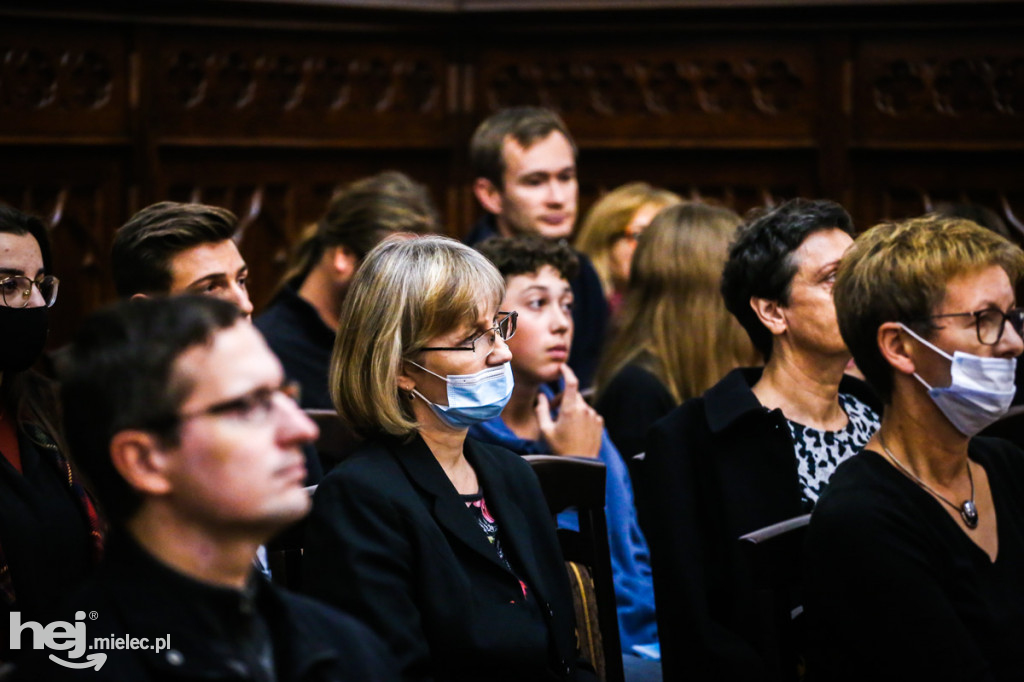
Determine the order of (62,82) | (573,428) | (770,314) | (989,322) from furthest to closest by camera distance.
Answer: (62,82) → (573,428) → (770,314) → (989,322)

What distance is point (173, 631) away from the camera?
152 cm

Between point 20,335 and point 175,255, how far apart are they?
1.70 feet

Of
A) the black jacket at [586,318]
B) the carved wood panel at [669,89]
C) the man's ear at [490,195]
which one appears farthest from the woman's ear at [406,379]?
the carved wood panel at [669,89]

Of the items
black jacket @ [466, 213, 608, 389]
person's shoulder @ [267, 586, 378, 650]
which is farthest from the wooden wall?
person's shoulder @ [267, 586, 378, 650]

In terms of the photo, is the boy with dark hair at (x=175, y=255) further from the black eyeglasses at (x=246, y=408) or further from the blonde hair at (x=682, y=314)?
the black eyeglasses at (x=246, y=408)

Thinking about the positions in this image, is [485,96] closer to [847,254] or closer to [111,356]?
[847,254]

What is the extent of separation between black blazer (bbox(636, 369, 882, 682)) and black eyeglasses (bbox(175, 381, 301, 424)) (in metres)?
1.36

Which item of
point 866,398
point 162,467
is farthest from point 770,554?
point 162,467

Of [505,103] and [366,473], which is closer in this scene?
[366,473]

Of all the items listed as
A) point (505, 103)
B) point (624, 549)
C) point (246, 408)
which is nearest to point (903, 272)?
point (624, 549)

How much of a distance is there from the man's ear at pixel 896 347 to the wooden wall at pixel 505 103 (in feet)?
10.1

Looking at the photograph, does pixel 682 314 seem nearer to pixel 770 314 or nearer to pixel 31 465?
pixel 770 314

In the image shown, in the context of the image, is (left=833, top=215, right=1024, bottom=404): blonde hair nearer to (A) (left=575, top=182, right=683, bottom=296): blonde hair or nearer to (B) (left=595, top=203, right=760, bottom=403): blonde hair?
(B) (left=595, top=203, right=760, bottom=403): blonde hair

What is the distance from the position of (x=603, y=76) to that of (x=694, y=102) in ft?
1.39
